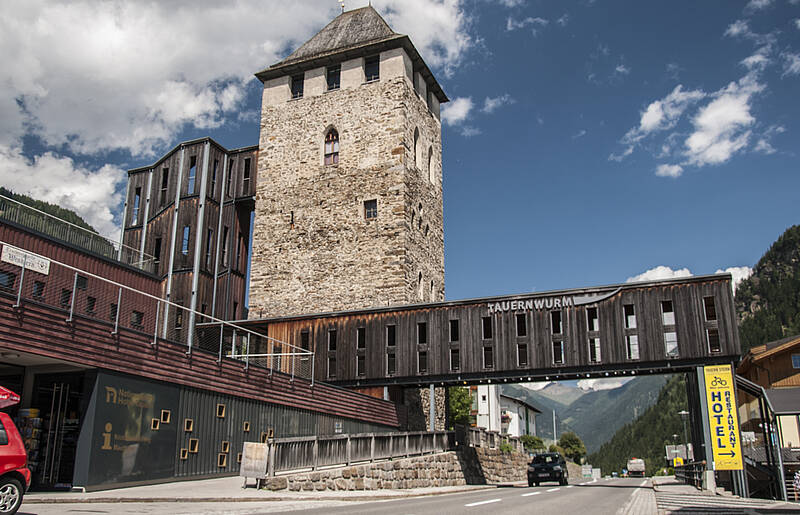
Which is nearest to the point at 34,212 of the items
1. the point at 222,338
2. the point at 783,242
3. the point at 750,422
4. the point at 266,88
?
the point at 222,338

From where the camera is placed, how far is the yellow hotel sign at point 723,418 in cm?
2411

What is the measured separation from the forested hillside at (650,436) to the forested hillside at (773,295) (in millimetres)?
21743

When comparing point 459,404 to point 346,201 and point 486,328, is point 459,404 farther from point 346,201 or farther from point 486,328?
point 486,328

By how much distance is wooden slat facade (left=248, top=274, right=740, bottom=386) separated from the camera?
87.8 feet

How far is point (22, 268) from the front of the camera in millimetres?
15797

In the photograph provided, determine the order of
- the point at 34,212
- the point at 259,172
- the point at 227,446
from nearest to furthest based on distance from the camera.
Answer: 1. the point at 227,446
2. the point at 34,212
3. the point at 259,172

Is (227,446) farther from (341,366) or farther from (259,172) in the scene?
(259,172)

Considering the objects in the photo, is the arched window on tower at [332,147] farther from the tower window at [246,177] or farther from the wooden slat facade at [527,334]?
the wooden slat facade at [527,334]

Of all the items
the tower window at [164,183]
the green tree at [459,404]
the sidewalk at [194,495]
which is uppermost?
the tower window at [164,183]

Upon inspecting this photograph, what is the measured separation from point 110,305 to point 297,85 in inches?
1079

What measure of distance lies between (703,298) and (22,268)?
23.6 meters

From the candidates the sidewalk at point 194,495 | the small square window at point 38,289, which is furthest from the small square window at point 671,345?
the small square window at point 38,289

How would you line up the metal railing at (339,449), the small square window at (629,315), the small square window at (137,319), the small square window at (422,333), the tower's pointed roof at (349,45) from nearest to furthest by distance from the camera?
the metal railing at (339,449) < the small square window at (137,319) < the small square window at (629,315) < the small square window at (422,333) < the tower's pointed roof at (349,45)

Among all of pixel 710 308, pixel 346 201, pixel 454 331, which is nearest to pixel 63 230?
pixel 346 201
